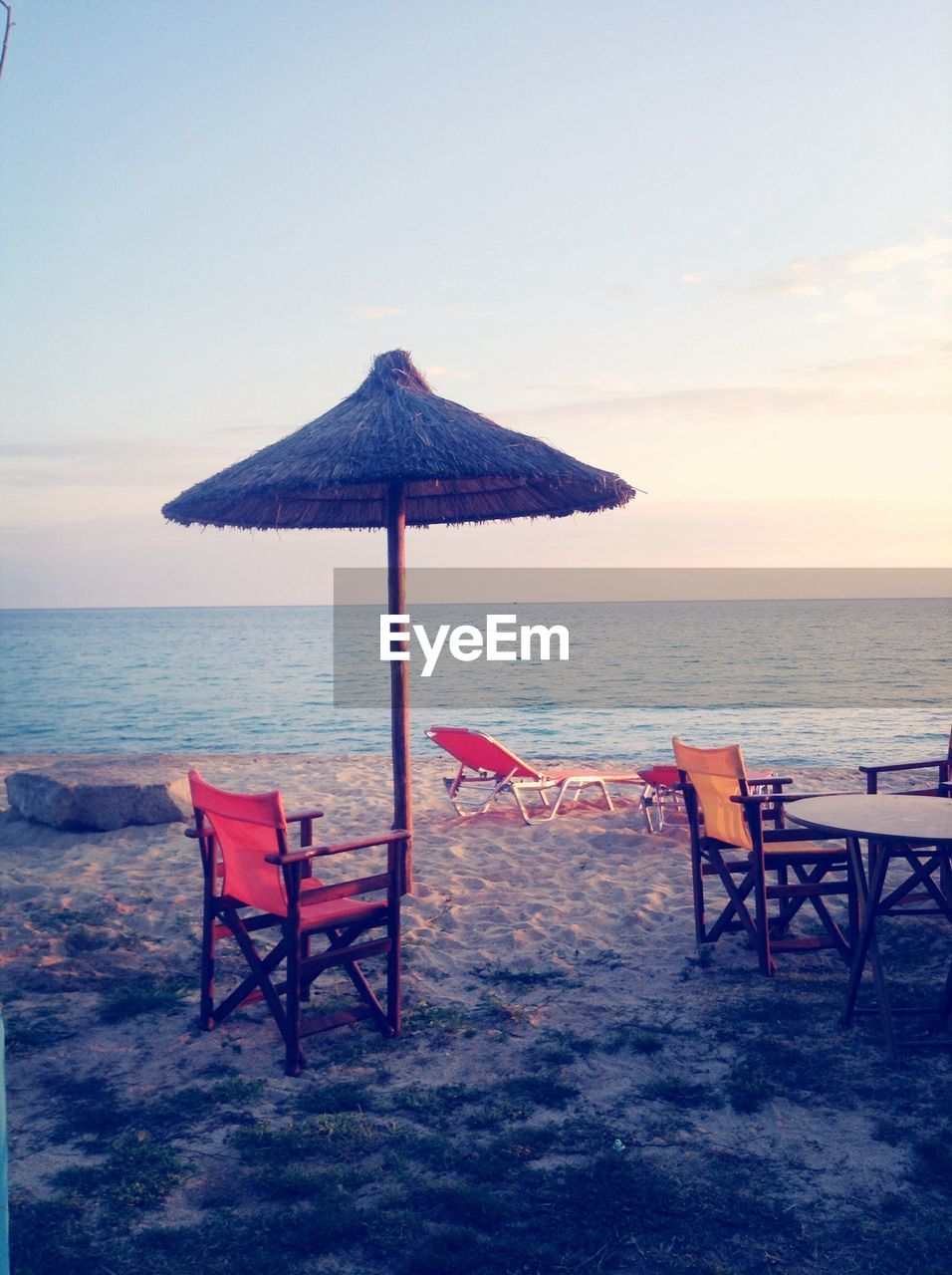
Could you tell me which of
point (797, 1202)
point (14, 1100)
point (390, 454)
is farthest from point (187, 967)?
point (797, 1202)

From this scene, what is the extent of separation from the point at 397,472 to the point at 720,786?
2.11m

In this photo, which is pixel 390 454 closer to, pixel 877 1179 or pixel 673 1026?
pixel 673 1026

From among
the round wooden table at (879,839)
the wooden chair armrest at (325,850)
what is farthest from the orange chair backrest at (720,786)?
the wooden chair armrest at (325,850)

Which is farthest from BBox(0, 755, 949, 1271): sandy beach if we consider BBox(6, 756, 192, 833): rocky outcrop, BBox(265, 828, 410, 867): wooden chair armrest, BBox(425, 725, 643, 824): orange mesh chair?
BBox(425, 725, 643, 824): orange mesh chair

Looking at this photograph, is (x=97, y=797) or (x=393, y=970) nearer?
(x=393, y=970)

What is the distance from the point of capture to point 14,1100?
354 cm

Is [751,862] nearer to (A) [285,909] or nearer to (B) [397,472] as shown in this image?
(A) [285,909]

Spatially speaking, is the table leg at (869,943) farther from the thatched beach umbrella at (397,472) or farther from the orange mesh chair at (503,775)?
the orange mesh chair at (503,775)

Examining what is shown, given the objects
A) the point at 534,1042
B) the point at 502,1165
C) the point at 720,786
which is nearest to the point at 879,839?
the point at 720,786

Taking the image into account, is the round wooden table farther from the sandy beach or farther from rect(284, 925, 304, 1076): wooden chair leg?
rect(284, 925, 304, 1076): wooden chair leg

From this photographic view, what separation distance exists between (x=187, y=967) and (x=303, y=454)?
2565 mm

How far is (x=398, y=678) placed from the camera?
594 cm

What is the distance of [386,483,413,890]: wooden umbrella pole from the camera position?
19.0ft

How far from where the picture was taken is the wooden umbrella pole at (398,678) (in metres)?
5.79
